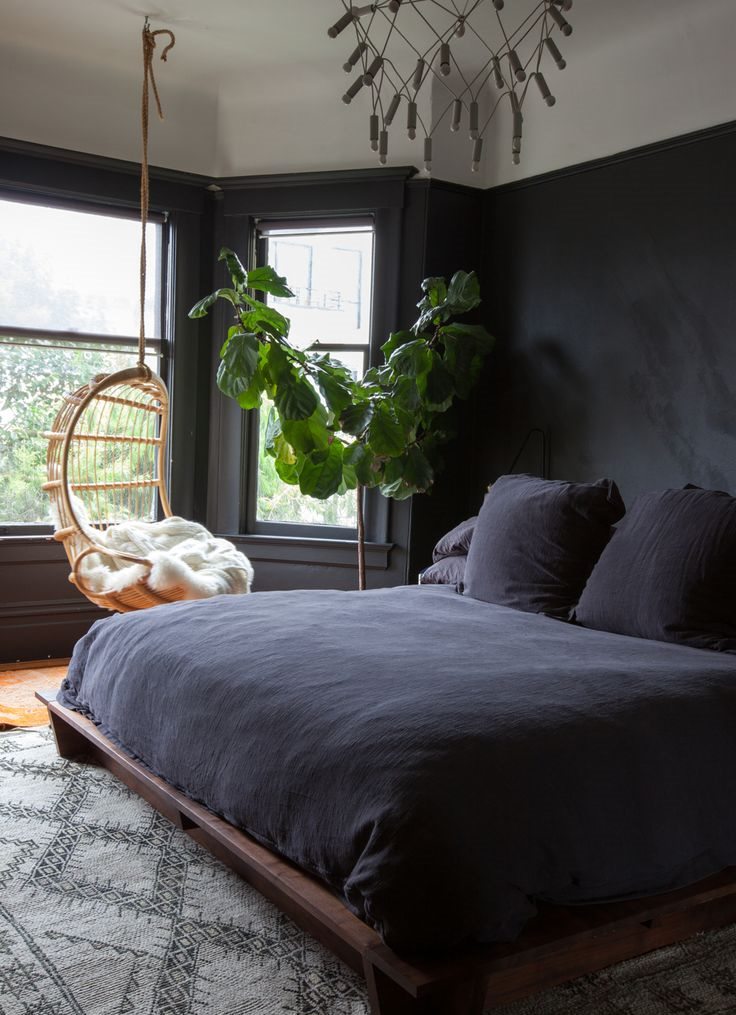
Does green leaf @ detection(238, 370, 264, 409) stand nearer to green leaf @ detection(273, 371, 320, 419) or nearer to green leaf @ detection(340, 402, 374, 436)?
green leaf @ detection(273, 371, 320, 419)

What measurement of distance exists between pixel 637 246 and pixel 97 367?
2643 millimetres

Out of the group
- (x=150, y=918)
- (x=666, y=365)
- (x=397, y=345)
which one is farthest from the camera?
(x=397, y=345)

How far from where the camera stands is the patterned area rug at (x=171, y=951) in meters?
1.89

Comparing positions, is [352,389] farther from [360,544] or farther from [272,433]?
[360,544]

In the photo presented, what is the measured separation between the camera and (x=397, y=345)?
181 inches

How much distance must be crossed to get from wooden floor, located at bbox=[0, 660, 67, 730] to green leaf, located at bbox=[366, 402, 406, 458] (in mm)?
1667

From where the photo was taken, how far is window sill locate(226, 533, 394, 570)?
496 centimetres

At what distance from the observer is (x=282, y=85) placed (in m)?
4.95

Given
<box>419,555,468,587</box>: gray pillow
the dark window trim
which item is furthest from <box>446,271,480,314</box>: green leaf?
the dark window trim

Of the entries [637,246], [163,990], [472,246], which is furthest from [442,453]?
[163,990]

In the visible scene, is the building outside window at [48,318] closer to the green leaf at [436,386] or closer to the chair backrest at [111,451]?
the chair backrest at [111,451]

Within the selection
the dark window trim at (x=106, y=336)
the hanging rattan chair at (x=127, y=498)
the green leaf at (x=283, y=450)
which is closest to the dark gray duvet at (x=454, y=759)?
the hanging rattan chair at (x=127, y=498)

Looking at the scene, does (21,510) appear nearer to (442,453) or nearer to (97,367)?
(97,367)

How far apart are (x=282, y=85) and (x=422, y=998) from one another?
4.43 meters
